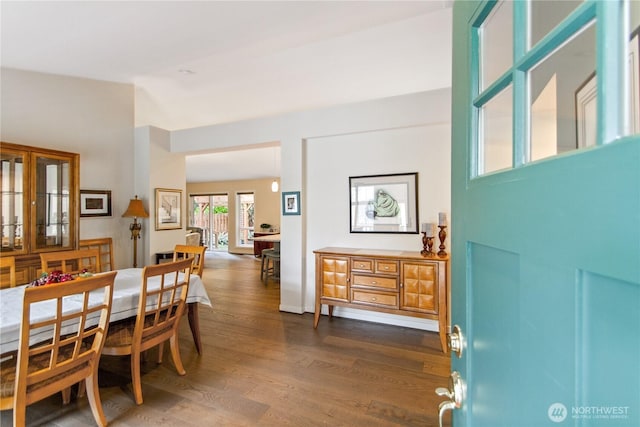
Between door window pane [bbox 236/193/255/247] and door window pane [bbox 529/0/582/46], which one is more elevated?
door window pane [bbox 529/0/582/46]

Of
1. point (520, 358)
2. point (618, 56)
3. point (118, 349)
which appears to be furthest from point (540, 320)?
point (118, 349)

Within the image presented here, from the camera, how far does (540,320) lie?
428 millimetres

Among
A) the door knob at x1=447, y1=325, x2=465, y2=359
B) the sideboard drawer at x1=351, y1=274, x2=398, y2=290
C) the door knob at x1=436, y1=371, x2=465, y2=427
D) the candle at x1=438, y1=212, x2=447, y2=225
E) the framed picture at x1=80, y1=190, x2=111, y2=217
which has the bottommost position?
the sideboard drawer at x1=351, y1=274, x2=398, y2=290

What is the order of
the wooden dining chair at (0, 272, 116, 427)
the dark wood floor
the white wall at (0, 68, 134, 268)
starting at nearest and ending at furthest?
the wooden dining chair at (0, 272, 116, 427) < the dark wood floor < the white wall at (0, 68, 134, 268)

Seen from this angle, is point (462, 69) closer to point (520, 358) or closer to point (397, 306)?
point (520, 358)

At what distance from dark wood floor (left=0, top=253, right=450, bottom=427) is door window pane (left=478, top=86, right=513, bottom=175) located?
6.20ft

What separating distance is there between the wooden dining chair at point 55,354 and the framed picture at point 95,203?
2.59 metres

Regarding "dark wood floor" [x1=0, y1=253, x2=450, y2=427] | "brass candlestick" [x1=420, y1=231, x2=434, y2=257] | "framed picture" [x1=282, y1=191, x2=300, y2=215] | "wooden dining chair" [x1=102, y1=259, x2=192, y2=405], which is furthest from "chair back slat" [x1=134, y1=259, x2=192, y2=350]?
"brass candlestick" [x1=420, y1=231, x2=434, y2=257]

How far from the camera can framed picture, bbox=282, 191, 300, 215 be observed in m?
3.89

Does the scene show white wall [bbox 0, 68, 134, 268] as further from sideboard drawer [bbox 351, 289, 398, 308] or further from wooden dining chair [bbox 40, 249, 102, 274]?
sideboard drawer [bbox 351, 289, 398, 308]

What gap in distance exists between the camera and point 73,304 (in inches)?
73.3

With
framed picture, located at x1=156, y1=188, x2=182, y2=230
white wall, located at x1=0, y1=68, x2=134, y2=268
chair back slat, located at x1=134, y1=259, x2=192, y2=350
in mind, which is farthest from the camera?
framed picture, located at x1=156, y1=188, x2=182, y2=230

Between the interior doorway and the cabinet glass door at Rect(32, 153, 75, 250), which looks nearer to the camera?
the cabinet glass door at Rect(32, 153, 75, 250)

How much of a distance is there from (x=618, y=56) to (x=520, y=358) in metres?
0.44
